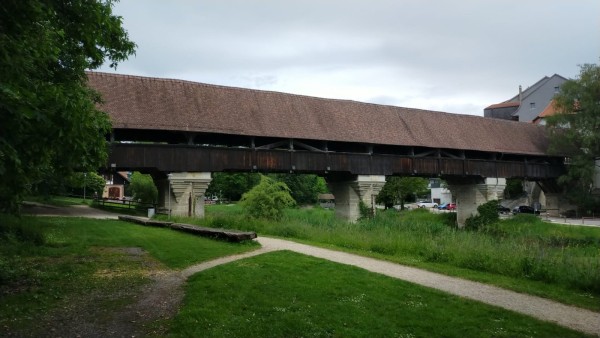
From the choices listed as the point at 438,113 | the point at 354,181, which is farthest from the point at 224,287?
the point at 438,113

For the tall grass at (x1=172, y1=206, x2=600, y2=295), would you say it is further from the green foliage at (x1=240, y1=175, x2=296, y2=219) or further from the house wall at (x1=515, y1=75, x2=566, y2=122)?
the house wall at (x1=515, y1=75, x2=566, y2=122)

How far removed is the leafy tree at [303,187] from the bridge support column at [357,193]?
35311mm

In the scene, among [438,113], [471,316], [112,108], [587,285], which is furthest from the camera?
[438,113]

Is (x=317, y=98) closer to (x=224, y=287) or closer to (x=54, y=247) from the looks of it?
(x=54, y=247)

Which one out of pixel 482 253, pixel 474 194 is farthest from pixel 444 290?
pixel 474 194

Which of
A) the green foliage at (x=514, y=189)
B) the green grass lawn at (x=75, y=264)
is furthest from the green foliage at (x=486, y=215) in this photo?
the green grass lawn at (x=75, y=264)

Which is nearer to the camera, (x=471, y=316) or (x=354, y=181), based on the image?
(x=471, y=316)

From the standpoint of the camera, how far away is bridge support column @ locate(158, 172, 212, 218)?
2184 cm

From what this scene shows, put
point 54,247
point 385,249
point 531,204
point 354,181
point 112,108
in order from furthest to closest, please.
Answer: point 531,204, point 354,181, point 112,108, point 385,249, point 54,247

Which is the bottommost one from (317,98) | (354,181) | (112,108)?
(354,181)

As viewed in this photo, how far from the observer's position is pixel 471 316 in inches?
218

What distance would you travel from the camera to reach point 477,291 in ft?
23.5

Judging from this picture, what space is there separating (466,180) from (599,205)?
10.5 metres

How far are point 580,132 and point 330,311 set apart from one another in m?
34.5
